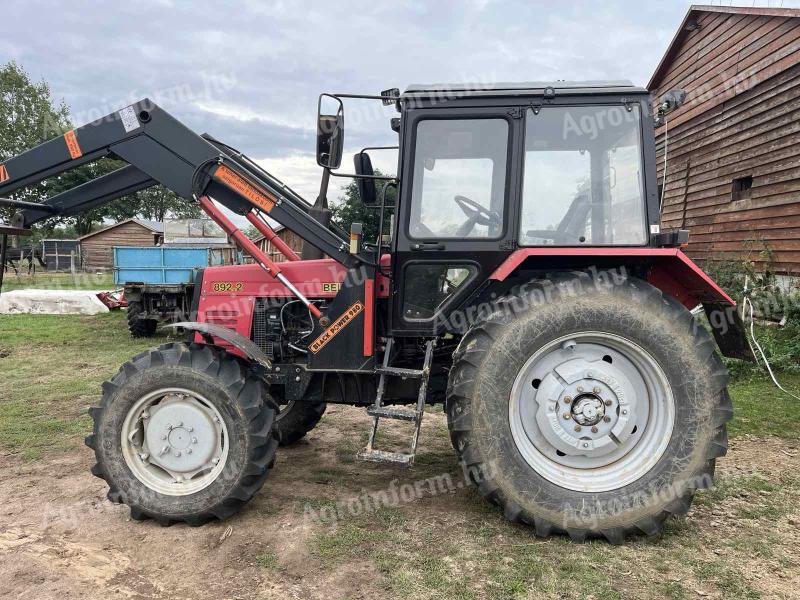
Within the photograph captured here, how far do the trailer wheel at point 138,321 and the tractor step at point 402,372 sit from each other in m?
9.01

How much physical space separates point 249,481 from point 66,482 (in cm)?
159

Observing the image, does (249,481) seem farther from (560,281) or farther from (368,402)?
(560,281)

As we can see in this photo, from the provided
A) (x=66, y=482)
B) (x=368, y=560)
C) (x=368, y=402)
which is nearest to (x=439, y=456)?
(x=368, y=402)

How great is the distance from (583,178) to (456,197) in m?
Answer: 0.76

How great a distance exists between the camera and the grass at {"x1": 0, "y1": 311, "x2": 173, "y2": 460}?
16.0ft

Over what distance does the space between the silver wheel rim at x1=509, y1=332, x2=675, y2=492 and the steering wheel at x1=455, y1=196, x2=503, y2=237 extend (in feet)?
2.69

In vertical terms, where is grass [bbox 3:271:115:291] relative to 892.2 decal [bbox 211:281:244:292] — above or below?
below

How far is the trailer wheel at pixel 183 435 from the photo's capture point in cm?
313

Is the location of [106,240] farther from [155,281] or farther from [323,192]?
[323,192]

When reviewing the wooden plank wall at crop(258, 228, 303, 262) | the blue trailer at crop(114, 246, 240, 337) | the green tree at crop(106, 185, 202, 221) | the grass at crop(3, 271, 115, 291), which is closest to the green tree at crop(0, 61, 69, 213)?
the green tree at crop(106, 185, 202, 221)

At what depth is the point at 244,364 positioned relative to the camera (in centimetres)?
352

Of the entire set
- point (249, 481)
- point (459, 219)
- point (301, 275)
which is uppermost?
point (459, 219)

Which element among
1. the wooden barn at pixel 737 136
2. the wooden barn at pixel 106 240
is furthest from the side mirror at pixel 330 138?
the wooden barn at pixel 106 240

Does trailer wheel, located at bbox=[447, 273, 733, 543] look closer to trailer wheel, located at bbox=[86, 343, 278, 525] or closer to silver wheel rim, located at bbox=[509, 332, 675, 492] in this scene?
silver wheel rim, located at bbox=[509, 332, 675, 492]
